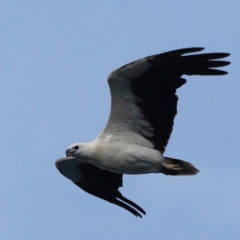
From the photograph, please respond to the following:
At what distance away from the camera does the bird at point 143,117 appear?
19688 mm

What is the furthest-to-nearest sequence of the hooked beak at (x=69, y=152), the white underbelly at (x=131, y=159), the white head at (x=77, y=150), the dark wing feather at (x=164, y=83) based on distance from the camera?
1. the hooked beak at (x=69, y=152)
2. the white head at (x=77, y=150)
3. the white underbelly at (x=131, y=159)
4. the dark wing feather at (x=164, y=83)

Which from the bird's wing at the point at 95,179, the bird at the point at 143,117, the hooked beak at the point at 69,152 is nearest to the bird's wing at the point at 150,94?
the bird at the point at 143,117

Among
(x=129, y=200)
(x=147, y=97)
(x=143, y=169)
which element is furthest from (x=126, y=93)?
(x=129, y=200)

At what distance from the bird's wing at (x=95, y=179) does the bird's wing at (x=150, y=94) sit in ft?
7.44

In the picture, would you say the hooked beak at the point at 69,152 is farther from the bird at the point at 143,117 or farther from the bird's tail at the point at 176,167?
the bird's tail at the point at 176,167

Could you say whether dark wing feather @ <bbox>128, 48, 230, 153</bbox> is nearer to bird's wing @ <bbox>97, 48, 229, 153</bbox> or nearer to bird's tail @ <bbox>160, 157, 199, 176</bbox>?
bird's wing @ <bbox>97, 48, 229, 153</bbox>

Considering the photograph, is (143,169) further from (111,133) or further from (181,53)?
(181,53)

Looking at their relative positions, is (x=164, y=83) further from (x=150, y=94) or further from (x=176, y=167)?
(x=176, y=167)

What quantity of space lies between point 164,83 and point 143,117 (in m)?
1.10

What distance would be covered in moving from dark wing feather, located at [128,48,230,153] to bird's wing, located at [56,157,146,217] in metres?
2.38

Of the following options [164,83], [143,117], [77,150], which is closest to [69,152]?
[77,150]

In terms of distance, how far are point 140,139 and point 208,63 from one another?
2.53m

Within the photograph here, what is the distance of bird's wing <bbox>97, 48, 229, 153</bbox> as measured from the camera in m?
19.6

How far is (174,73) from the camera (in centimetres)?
1981
